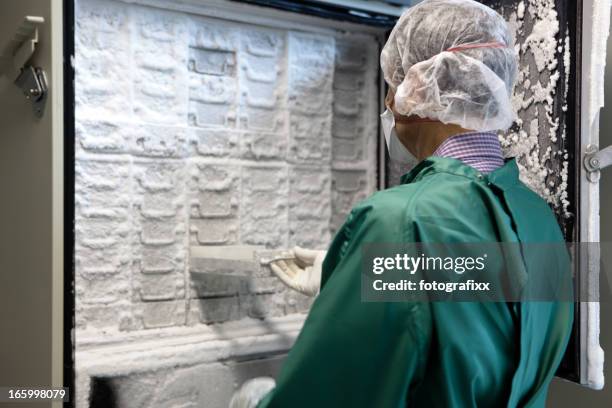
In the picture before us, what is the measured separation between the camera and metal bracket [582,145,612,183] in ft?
3.52

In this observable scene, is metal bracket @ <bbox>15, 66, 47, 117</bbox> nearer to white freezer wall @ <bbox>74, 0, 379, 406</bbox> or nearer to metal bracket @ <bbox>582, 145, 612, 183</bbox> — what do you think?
white freezer wall @ <bbox>74, 0, 379, 406</bbox>

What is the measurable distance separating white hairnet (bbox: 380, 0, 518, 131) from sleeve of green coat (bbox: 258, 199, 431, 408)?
262 mm

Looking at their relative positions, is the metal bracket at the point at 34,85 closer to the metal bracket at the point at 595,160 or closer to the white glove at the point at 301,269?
the white glove at the point at 301,269

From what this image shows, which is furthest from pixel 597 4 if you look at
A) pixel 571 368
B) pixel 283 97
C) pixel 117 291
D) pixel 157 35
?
pixel 117 291

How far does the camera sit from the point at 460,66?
992 millimetres

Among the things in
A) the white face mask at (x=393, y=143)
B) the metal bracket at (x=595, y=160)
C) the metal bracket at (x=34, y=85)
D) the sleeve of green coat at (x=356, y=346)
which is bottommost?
the sleeve of green coat at (x=356, y=346)

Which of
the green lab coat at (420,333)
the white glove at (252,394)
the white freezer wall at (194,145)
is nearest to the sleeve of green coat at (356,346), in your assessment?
the green lab coat at (420,333)

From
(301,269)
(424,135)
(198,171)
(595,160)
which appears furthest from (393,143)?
(198,171)

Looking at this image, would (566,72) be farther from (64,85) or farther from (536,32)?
(64,85)

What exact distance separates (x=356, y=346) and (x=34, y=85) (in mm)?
836

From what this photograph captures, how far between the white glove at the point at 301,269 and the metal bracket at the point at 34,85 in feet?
2.04

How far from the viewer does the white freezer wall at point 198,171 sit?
149 cm

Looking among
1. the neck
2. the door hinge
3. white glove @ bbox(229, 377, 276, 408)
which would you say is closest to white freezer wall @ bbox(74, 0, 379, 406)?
the door hinge

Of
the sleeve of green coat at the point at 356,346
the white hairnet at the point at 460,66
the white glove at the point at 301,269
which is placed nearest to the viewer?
the sleeve of green coat at the point at 356,346
